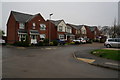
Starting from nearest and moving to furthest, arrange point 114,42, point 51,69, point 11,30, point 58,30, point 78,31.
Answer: point 51,69 < point 114,42 < point 11,30 < point 58,30 < point 78,31

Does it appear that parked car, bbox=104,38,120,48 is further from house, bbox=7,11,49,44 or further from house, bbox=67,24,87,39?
house, bbox=67,24,87,39

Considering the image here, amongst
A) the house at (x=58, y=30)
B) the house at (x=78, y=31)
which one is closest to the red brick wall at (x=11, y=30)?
the house at (x=58, y=30)

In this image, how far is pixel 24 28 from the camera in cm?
2878

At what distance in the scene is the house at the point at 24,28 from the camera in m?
26.9

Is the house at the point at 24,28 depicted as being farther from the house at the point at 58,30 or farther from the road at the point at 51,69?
the road at the point at 51,69

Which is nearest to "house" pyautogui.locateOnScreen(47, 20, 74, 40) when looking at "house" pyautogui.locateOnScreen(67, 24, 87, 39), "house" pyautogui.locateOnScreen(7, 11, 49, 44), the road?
"house" pyautogui.locateOnScreen(7, 11, 49, 44)

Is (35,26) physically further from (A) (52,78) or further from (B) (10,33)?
(A) (52,78)

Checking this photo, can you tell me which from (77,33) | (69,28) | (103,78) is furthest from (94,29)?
(103,78)

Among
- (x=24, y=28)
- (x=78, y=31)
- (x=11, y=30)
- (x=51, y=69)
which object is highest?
(x=78, y=31)

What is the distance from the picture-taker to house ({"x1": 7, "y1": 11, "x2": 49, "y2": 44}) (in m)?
26.9

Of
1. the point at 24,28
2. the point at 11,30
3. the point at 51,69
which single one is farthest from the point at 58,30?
the point at 51,69

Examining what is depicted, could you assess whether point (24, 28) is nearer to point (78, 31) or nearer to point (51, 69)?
point (51, 69)

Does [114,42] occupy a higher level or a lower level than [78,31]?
lower

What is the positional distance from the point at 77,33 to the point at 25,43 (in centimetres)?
2759
